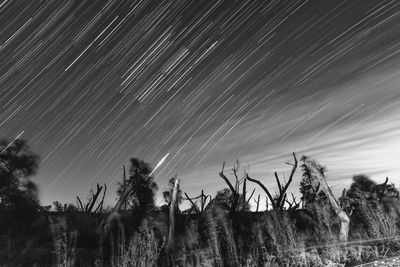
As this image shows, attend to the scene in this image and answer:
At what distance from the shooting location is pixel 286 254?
35.2 ft

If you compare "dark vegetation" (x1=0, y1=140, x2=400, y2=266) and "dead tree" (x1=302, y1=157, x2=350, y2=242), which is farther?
"dead tree" (x1=302, y1=157, x2=350, y2=242)

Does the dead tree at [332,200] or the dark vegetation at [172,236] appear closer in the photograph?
the dark vegetation at [172,236]

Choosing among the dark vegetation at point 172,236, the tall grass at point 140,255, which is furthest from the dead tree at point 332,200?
the tall grass at point 140,255

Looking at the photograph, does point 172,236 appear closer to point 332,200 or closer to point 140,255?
point 140,255

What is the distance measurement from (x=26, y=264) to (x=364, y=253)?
42.1ft

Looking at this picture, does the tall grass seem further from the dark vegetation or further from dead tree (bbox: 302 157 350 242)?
dead tree (bbox: 302 157 350 242)

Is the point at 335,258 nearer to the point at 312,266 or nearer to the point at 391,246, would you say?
the point at 312,266

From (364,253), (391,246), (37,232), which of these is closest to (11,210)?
(37,232)

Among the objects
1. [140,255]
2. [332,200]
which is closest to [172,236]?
[140,255]

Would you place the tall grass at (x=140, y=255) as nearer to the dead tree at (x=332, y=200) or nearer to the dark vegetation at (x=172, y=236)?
the dark vegetation at (x=172, y=236)

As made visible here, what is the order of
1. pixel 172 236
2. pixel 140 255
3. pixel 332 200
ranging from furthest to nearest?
pixel 332 200 → pixel 172 236 → pixel 140 255

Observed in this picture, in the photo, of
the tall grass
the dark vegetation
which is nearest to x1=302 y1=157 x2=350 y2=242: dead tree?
the dark vegetation

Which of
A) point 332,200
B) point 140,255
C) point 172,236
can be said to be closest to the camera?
point 140,255

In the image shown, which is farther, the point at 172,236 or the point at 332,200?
the point at 332,200
